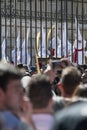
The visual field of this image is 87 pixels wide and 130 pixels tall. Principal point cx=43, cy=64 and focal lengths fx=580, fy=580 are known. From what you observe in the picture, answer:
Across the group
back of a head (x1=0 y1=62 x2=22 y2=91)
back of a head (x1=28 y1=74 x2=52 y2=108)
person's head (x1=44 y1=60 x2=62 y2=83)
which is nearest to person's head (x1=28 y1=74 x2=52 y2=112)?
back of a head (x1=28 y1=74 x2=52 y2=108)

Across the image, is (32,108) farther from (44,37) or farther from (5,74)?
(44,37)

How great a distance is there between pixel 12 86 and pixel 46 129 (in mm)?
338

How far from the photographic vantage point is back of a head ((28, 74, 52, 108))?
3.69 meters

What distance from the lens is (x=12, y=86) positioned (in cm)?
346

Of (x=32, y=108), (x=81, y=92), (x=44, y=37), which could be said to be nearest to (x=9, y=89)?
(x=32, y=108)

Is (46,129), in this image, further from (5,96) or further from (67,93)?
(67,93)

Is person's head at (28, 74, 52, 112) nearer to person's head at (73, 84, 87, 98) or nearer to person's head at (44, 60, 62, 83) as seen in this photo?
person's head at (73, 84, 87, 98)

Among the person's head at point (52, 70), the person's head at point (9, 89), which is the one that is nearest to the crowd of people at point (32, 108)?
the person's head at point (9, 89)

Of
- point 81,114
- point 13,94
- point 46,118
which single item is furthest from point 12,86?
point 81,114

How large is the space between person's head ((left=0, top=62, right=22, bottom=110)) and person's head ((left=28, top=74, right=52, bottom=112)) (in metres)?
0.23

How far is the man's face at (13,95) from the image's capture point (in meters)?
3.36

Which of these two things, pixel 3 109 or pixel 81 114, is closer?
pixel 81 114

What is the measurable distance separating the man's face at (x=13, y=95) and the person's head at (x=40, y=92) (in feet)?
0.67

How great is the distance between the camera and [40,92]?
12.4 feet
